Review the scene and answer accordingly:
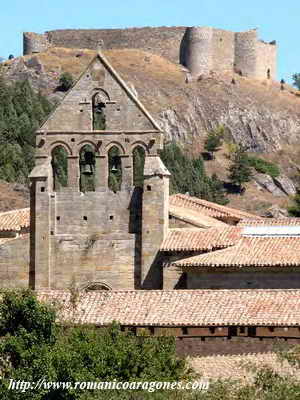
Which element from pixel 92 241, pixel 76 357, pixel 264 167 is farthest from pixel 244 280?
pixel 264 167

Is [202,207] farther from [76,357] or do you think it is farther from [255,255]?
[76,357]

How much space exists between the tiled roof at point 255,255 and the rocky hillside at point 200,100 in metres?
89.4

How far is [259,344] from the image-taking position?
3662cm

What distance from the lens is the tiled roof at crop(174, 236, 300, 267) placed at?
1725 inches

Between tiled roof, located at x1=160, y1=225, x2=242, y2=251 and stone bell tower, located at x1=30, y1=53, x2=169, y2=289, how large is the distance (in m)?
0.46

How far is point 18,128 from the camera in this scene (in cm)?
9588

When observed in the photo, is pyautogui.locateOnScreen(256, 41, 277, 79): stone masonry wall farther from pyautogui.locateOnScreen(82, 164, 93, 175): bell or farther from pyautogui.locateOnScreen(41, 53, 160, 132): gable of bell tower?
pyautogui.locateOnScreen(41, 53, 160, 132): gable of bell tower

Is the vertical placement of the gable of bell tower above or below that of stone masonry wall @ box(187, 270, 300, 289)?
above

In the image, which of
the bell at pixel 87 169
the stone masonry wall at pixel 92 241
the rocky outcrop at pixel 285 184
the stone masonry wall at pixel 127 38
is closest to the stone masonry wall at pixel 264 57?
the stone masonry wall at pixel 127 38

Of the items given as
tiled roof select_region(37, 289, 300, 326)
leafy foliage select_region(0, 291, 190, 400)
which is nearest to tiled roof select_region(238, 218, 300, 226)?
tiled roof select_region(37, 289, 300, 326)

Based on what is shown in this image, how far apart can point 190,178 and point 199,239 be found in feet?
216

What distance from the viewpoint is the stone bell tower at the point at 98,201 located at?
153 ft

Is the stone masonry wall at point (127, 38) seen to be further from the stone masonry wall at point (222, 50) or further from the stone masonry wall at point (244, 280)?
the stone masonry wall at point (244, 280)

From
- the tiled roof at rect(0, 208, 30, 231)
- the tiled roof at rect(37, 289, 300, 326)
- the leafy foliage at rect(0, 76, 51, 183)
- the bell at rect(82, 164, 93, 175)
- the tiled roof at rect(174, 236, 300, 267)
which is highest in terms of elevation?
the bell at rect(82, 164, 93, 175)
